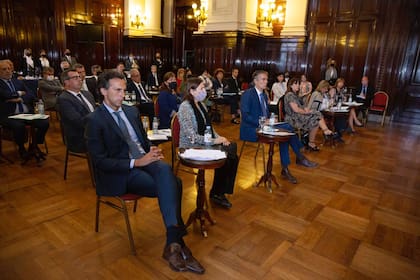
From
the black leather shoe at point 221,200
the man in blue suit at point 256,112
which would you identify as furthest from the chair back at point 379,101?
the black leather shoe at point 221,200

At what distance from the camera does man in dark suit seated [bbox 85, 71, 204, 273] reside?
6.73ft

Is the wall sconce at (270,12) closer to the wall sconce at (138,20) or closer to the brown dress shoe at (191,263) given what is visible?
the wall sconce at (138,20)

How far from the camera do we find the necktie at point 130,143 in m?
2.28

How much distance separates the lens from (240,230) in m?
2.65

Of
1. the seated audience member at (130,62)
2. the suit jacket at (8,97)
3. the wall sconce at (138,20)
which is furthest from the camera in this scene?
the wall sconce at (138,20)

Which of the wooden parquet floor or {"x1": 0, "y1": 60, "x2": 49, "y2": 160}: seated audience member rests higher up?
{"x1": 0, "y1": 60, "x2": 49, "y2": 160}: seated audience member

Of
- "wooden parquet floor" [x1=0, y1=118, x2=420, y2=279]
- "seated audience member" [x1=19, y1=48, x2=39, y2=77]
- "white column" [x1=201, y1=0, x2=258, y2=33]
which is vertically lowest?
"wooden parquet floor" [x1=0, y1=118, x2=420, y2=279]

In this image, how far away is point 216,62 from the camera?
360 inches

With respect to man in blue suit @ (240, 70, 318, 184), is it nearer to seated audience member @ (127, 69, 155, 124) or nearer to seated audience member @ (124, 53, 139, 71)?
seated audience member @ (127, 69, 155, 124)

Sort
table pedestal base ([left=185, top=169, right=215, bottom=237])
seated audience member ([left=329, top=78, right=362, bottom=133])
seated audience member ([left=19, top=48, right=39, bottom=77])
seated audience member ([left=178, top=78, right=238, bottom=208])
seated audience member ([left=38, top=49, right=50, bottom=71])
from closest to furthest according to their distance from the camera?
table pedestal base ([left=185, top=169, right=215, bottom=237])
seated audience member ([left=178, top=78, right=238, bottom=208])
seated audience member ([left=329, top=78, right=362, bottom=133])
seated audience member ([left=19, top=48, right=39, bottom=77])
seated audience member ([left=38, top=49, right=50, bottom=71])

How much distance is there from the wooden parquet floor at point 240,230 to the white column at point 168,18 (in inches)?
371

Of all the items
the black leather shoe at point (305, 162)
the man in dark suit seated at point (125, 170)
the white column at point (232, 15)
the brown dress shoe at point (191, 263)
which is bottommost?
the brown dress shoe at point (191, 263)

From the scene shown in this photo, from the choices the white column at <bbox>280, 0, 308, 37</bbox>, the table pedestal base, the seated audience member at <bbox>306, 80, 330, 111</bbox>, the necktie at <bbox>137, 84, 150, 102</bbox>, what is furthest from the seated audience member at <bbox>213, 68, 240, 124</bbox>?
the table pedestal base

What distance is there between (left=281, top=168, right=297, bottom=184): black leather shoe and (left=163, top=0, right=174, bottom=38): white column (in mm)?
10027
